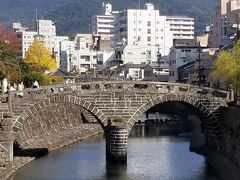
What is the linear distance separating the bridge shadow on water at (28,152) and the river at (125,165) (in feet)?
2.11

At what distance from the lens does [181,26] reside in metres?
189

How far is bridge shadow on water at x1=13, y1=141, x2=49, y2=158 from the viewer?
47.2 m

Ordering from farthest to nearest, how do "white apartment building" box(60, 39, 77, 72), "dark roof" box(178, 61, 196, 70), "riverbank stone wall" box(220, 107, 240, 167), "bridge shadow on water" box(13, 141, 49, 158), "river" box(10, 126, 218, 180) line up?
"white apartment building" box(60, 39, 77, 72), "dark roof" box(178, 61, 196, 70), "bridge shadow on water" box(13, 141, 49, 158), "riverbank stone wall" box(220, 107, 240, 167), "river" box(10, 126, 218, 180)

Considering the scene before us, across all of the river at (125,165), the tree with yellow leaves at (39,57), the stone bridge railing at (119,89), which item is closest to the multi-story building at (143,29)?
the tree with yellow leaves at (39,57)

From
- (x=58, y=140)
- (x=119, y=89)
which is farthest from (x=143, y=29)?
(x=119, y=89)

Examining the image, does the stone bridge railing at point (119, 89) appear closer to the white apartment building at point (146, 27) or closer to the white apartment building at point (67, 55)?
the white apartment building at point (67, 55)

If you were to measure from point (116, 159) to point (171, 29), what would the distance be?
142m

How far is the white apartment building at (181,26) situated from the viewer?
18538 centimetres

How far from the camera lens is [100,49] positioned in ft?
470

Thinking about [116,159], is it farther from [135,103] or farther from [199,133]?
[199,133]

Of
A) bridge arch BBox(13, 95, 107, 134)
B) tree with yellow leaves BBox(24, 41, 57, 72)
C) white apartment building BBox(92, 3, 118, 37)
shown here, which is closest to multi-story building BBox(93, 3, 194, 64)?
white apartment building BBox(92, 3, 118, 37)

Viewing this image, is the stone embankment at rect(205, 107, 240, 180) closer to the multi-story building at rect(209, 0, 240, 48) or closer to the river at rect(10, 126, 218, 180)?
the river at rect(10, 126, 218, 180)

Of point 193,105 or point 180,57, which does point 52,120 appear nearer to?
point 193,105

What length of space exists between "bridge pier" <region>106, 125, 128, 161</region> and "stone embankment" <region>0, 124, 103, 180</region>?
578 centimetres
